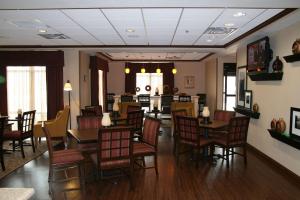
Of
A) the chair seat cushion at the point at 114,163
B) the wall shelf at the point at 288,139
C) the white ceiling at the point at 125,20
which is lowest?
the chair seat cushion at the point at 114,163

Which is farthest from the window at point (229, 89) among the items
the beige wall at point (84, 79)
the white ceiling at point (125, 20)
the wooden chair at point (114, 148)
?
the wooden chair at point (114, 148)

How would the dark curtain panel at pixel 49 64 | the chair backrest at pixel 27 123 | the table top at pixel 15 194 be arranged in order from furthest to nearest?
the dark curtain panel at pixel 49 64
the chair backrest at pixel 27 123
the table top at pixel 15 194

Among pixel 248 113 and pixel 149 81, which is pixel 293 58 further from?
pixel 149 81

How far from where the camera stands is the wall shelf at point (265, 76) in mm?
4798

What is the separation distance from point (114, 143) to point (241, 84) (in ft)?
15.1

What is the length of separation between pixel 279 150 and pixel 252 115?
1.26 metres

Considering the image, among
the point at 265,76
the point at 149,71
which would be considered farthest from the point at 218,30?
the point at 149,71

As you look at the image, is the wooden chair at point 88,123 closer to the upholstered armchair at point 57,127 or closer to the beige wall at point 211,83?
the upholstered armchair at point 57,127

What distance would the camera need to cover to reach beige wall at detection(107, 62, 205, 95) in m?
13.2

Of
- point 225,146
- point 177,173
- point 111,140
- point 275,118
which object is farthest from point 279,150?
point 111,140

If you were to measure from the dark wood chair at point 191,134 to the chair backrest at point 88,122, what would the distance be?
1610 mm

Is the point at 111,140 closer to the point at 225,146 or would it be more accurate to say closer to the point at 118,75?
the point at 225,146

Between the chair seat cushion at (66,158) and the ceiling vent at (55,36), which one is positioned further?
the ceiling vent at (55,36)

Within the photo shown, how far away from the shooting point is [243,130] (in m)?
4.97
